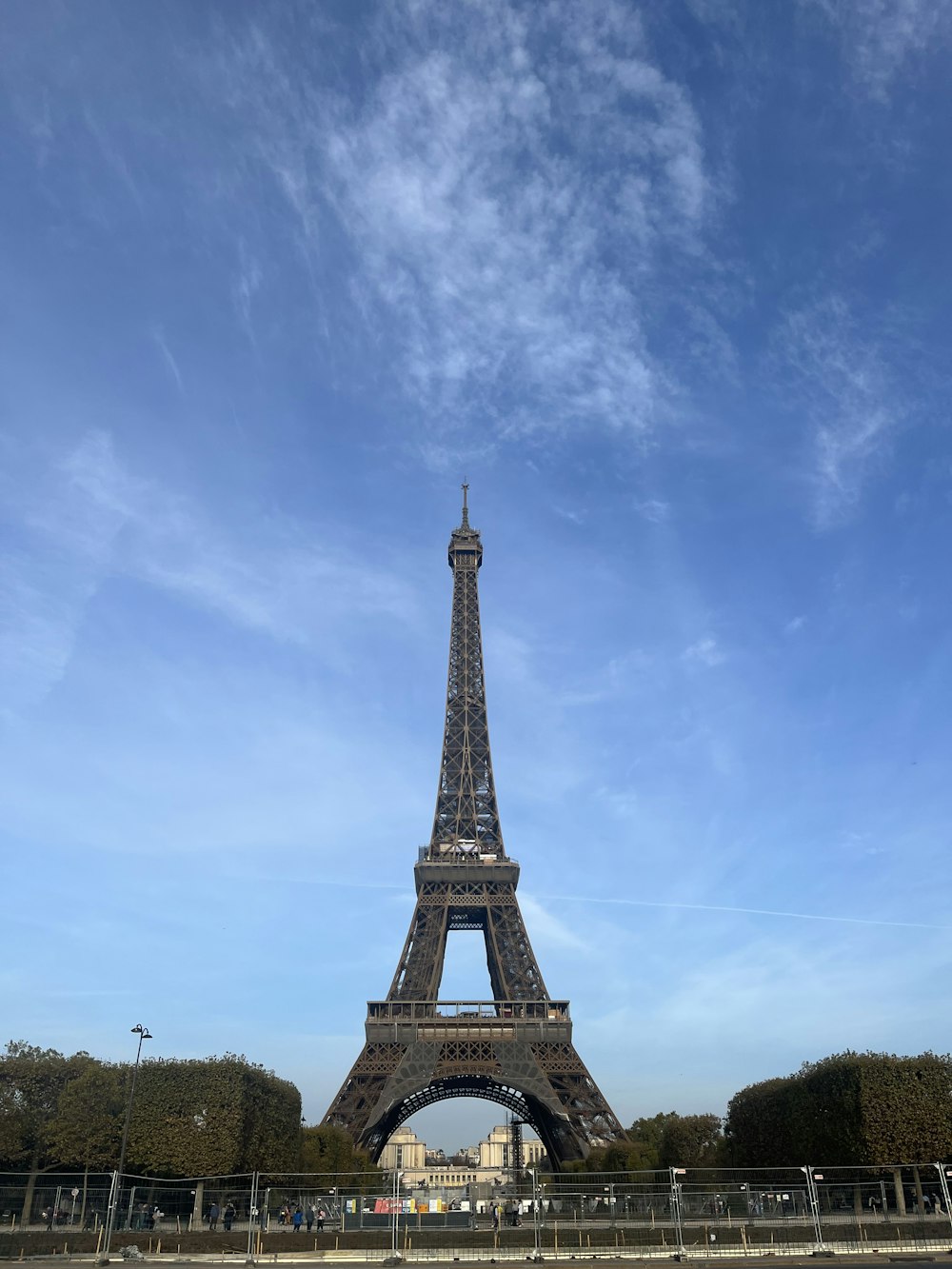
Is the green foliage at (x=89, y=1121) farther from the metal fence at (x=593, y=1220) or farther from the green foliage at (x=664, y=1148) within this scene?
the green foliage at (x=664, y=1148)

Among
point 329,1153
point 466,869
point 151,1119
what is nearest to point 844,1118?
point 329,1153

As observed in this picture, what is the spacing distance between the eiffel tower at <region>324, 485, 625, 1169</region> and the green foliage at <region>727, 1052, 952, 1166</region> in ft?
65.7

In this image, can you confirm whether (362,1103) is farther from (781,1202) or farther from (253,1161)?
(781,1202)

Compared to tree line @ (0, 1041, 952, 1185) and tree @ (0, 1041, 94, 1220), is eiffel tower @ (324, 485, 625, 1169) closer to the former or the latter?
tree line @ (0, 1041, 952, 1185)

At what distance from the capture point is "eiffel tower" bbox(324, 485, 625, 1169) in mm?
73688

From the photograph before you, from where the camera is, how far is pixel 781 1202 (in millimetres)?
36625

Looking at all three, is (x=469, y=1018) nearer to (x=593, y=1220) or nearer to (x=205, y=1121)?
(x=205, y=1121)

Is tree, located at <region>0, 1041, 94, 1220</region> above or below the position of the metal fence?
above

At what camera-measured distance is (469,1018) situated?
258ft

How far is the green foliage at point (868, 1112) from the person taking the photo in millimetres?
48062

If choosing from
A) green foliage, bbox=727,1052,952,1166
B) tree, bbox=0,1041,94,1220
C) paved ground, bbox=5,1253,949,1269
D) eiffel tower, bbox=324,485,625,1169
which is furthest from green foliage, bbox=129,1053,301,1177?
green foliage, bbox=727,1052,952,1166

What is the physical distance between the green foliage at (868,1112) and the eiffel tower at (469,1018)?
65.7 feet

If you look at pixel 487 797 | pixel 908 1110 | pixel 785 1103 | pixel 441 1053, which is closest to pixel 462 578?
pixel 487 797

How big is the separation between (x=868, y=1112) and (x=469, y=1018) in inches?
1431
